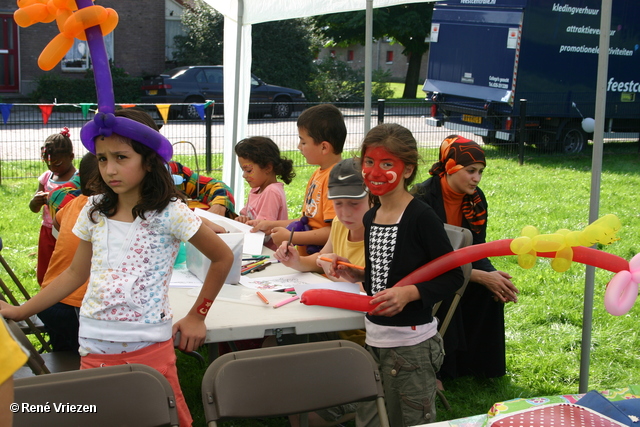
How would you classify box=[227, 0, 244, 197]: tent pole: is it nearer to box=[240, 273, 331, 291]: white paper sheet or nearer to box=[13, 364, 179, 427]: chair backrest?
box=[240, 273, 331, 291]: white paper sheet

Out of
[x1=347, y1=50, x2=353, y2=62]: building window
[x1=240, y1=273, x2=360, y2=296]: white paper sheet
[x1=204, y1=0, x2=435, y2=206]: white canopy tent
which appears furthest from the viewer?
[x1=347, y1=50, x2=353, y2=62]: building window

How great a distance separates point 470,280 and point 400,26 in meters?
25.9

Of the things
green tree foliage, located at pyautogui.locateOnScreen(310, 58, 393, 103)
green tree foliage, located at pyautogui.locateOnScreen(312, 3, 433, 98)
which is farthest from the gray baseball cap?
green tree foliage, located at pyautogui.locateOnScreen(312, 3, 433, 98)

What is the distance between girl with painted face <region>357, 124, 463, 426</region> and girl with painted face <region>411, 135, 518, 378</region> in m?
0.78

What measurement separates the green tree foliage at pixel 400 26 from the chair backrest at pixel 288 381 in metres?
26.4

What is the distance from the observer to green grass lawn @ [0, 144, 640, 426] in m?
3.76

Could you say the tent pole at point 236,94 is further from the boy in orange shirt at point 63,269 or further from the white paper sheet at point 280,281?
the boy in orange shirt at point 63,269

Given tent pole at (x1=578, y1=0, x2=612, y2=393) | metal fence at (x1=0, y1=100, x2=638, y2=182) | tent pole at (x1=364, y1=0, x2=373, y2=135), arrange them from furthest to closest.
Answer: metal fence at (x1=0, y1=100, x2=638, y2=182) → tent pole at (x1=364, y1=0, x2=373, y2=135) → tent pole at (x1=578, y1=0, x2=612, y2=393)

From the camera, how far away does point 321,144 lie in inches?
141

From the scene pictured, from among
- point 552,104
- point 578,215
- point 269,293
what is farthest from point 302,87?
point 269,293

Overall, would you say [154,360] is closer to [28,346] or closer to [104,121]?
[28,346]

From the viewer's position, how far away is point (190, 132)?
37.0ft

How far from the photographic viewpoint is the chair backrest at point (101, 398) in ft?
6.15

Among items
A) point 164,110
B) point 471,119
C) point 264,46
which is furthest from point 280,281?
point 264,46
